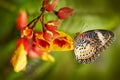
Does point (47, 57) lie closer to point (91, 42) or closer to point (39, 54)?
point (39, 54)

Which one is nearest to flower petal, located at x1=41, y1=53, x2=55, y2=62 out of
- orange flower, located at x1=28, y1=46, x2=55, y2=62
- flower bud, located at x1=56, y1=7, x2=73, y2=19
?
orange flower, located at x1=28, y1=46, x2=55, y2=62

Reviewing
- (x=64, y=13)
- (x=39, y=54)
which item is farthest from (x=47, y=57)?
(x=64, y=13)

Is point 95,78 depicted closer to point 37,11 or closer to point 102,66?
point 102,66

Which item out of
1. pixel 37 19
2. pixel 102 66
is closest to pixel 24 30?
pixel 37 19

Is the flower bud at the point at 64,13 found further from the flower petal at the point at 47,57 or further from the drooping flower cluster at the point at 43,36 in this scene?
the flower petal at the point at 47,57

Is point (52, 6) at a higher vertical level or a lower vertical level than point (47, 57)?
higher

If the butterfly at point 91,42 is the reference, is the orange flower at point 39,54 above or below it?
below

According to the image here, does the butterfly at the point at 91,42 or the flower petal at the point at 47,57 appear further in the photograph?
the flower petal at the point at 47,57

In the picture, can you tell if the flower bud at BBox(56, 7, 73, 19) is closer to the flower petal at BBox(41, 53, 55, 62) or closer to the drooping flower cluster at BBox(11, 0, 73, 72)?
the drooping flower cluster at BBox(11, 0, 73, 72)

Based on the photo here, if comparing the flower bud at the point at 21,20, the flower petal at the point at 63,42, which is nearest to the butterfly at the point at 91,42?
the flower petal at the point at 63,42
